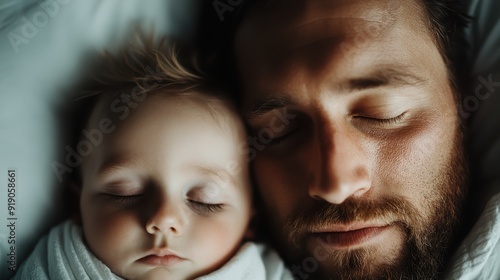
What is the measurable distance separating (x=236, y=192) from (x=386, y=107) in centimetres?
30

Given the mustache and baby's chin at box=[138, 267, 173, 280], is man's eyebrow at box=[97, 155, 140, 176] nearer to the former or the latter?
baby's chin at box=[138, 267, 173, 280]

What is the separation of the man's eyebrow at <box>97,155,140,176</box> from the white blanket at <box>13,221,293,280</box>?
123 millimetres

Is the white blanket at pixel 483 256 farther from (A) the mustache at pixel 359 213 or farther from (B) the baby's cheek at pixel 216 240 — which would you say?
(B) the baby's cheek at pixel 216 240

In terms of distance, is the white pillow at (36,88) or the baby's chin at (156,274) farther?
the white pillow at (36,88)

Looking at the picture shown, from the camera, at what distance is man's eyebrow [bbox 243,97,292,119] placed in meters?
0.95

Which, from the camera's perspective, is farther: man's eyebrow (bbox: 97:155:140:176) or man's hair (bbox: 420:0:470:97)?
man's hair (bbox: 420:0:470:97)

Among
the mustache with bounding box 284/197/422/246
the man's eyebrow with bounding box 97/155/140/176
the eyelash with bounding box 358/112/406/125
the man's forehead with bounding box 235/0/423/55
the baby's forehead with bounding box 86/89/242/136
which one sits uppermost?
the man's forehead with bounding box 235/0/423/55

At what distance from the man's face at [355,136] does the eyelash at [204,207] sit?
119mm

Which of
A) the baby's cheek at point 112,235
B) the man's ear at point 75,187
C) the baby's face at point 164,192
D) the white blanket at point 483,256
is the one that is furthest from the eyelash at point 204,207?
the white blanket at point 483,256

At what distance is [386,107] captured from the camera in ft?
A: 2.97

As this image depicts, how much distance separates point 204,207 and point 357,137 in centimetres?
29

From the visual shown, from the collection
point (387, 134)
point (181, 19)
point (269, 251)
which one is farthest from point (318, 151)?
point (181, 19)

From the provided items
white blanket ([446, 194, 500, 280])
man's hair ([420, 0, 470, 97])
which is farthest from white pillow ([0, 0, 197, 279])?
white blanket ([446, 194, 500, 280])

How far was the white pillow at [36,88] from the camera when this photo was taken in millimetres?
980
